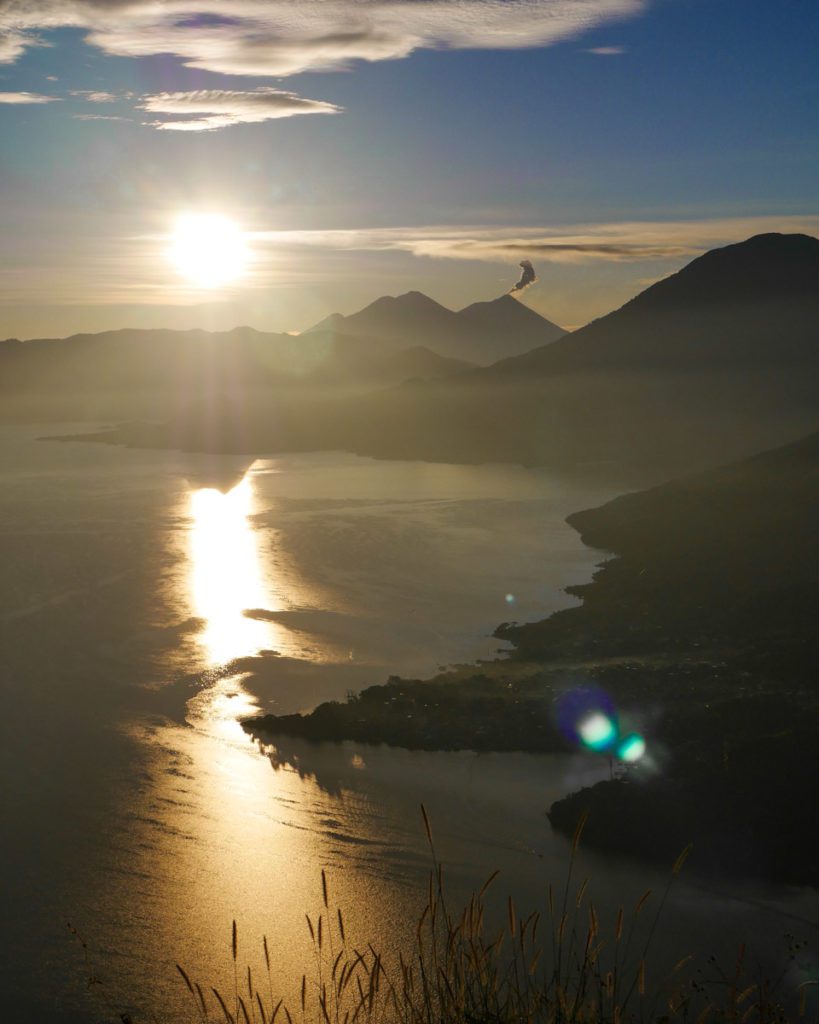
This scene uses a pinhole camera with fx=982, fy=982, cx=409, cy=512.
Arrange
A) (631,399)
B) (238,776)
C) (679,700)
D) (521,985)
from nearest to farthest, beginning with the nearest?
1. (521,985)
2. (238,776)
3. (679,700)
4. (631,399)

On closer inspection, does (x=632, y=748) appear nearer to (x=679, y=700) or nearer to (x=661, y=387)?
(x=679, y=700)

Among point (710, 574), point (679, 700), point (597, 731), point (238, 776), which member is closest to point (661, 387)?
point (710, 574)

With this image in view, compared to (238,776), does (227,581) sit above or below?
above

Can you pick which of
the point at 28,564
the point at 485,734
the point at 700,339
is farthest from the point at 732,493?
the point at 700,339

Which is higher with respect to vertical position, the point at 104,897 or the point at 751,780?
the point at 751,780

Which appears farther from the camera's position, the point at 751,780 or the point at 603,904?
the point at 751,780

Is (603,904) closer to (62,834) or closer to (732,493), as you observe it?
(62,834)

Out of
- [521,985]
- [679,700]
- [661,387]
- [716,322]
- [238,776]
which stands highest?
[716,322]

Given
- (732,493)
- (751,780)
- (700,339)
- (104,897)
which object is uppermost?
(700,339)
